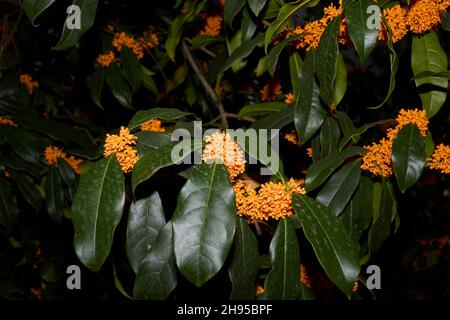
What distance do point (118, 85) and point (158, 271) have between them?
989 mm

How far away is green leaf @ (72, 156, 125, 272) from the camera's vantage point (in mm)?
888

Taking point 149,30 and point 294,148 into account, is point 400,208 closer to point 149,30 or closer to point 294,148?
point 294,148

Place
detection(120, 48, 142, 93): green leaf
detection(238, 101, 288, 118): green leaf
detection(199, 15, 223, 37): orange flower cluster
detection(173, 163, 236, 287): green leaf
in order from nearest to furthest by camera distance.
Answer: detection(173, 163, 236, 287): green leaf < detection(238, 101, 288, 118): green leaf < detection(120, 48, 142, 93): green leaf < detection(199, 15, 223, 37): orange flower cluster

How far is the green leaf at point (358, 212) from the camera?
1239mm

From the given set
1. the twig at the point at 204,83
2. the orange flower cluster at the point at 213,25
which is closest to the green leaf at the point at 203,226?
the twig at the point at 204,83

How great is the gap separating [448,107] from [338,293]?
133cm

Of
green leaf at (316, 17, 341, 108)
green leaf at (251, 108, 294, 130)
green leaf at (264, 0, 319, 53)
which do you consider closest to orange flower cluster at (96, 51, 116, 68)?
green leaf at (251, 108, 294, 130)

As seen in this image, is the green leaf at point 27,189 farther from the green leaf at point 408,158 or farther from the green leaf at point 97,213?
the green leaf at point 408,158

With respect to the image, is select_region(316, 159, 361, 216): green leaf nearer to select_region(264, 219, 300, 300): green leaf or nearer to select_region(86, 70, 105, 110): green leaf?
select_region(264, 219, 300, 300): green leaf

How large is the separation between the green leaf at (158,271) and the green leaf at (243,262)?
136 millimetres

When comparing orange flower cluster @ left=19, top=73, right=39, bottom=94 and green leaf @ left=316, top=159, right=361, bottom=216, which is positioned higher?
orange flower cluster @ left=19, top=73, right=39, bottom=94

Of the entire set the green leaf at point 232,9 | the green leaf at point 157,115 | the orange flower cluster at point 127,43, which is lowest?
the green leaf at point 157,115

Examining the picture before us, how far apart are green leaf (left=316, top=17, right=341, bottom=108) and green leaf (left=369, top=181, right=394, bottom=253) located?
0.30 metres

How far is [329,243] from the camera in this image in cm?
92
